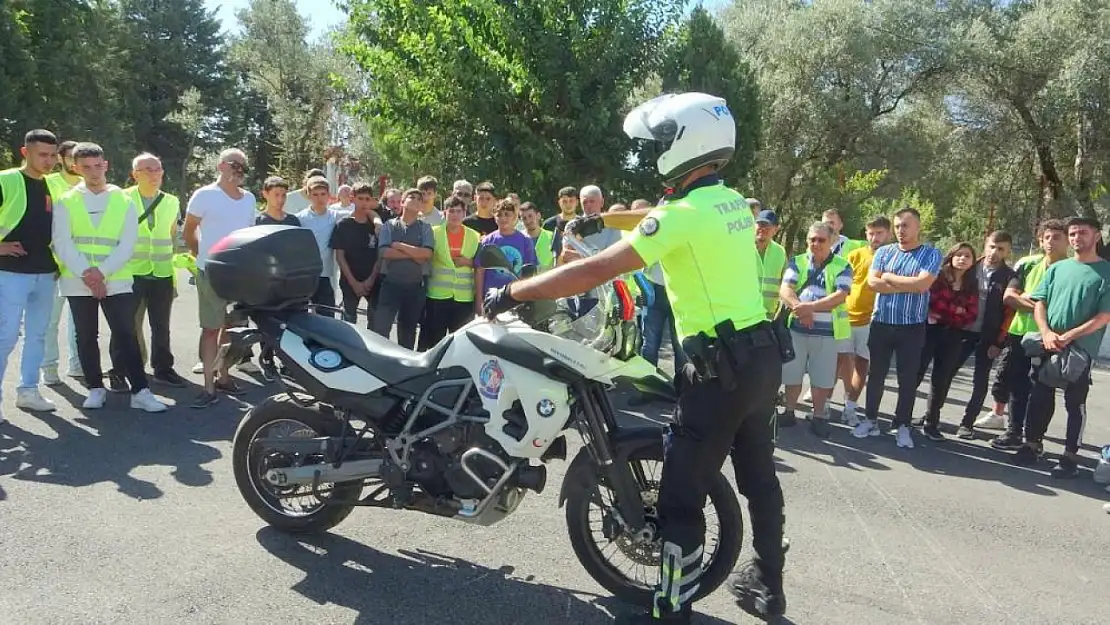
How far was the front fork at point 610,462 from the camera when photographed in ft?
10.7

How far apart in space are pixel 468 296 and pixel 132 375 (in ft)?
8.81

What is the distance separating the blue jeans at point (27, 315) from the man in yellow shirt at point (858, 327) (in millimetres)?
6363

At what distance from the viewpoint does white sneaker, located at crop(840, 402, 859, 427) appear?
22.3 feet

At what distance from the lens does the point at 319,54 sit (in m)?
38.2

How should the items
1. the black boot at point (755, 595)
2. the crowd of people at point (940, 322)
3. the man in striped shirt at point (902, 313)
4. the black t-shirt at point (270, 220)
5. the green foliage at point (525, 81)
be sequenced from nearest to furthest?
the black boot at point (755, 595) → the crowd of people at point (940, 322) → the man in striped shirt at point (902, 313) → the black t-shirt at point (270, 220) → the green foliage at point (525, 81)

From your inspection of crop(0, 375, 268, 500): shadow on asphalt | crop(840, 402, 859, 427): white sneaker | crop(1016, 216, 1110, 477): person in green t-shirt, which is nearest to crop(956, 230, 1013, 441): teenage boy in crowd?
crop(1016, 216, 1110, 477): person in green t-shirt

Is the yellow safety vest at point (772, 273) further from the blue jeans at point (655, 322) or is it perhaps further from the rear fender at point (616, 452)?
the rear fender at point (616, 452)

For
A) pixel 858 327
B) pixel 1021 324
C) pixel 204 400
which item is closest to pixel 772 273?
pixel 858 327

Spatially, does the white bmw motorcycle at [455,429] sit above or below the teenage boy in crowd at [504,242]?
below

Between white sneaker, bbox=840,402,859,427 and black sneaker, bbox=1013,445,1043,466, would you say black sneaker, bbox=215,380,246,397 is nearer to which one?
white sneaker, bbox=840,402,859,427

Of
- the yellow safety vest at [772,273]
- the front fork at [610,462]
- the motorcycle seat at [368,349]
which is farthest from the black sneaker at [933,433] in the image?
the motorcycle seat at [368,349]

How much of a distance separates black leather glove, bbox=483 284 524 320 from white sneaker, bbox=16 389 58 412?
4401mm

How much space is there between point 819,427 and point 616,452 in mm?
3749

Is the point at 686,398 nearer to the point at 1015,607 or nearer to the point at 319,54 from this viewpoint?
the point at 1015,607
